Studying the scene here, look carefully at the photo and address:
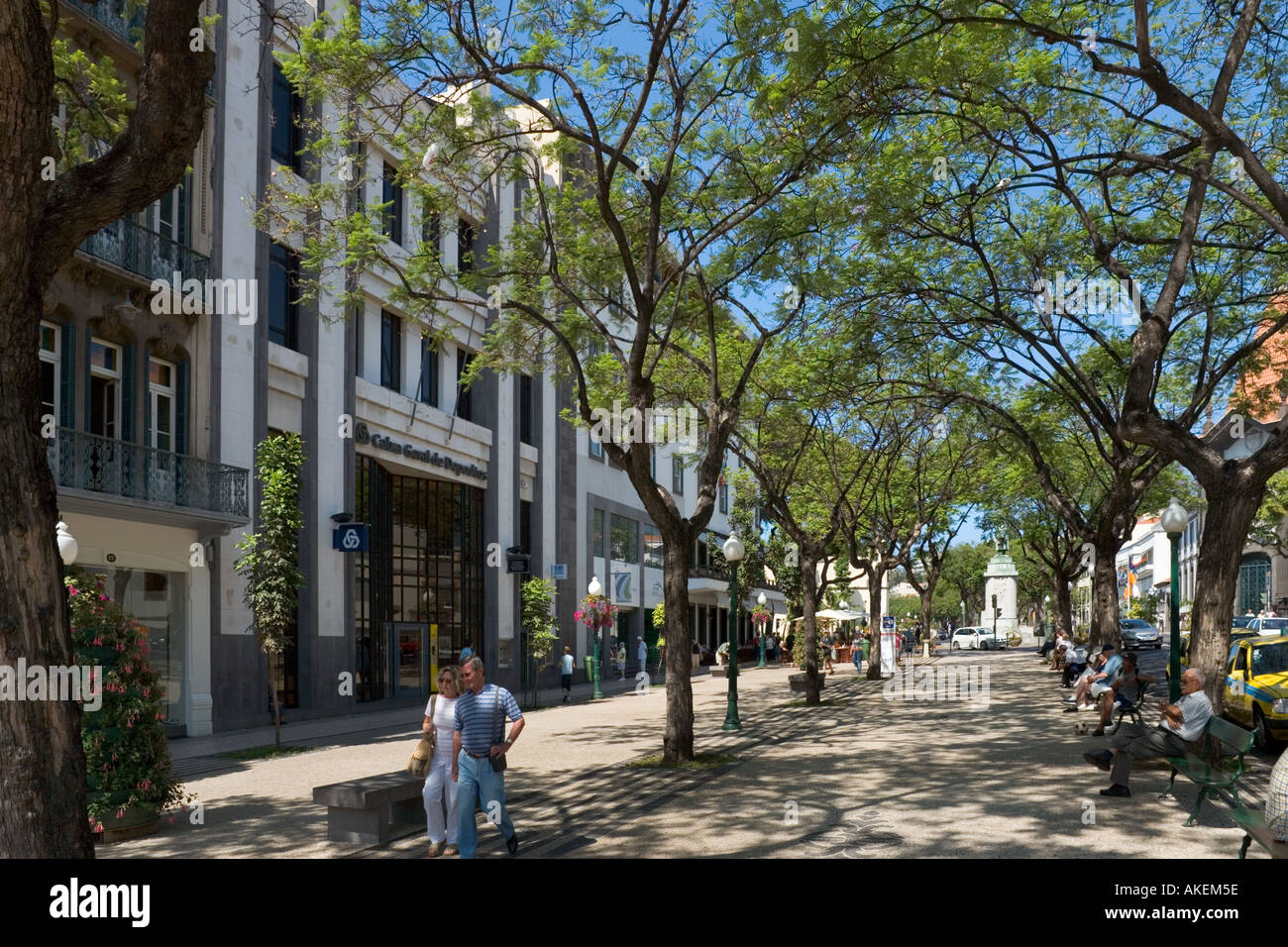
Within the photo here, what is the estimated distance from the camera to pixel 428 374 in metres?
32.4

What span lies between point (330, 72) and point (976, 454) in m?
26.2

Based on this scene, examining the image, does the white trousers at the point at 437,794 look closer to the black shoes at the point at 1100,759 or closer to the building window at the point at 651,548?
the black shoes at the point at 1100,759

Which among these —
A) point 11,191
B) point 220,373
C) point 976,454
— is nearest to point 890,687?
point 976,454

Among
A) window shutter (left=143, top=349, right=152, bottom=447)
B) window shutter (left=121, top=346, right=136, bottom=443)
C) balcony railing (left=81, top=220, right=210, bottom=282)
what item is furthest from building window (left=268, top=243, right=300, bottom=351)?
window shutter (left=121, top=346, right=136, bottom=443)

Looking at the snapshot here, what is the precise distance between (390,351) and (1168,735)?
76.0 ft

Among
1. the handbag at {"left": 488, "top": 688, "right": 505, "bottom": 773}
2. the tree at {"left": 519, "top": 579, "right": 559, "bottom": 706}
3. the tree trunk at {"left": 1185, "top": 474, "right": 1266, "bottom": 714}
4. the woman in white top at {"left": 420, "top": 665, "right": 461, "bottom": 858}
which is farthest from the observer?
the tree at {"left": 519, "top": 579, "right": 559, "bottom": 706}

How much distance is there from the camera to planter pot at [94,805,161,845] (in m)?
10.8

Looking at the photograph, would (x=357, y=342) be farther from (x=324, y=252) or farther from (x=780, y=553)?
(x=780, y=553)

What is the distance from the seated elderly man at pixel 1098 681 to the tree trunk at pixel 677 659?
704cm

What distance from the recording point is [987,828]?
10.1m

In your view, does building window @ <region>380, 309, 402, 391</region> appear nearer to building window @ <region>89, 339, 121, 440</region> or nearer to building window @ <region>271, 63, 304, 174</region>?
building window @ <region>271, 63, 304, 174</region>

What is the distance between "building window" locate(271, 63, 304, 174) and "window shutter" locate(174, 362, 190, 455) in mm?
5839

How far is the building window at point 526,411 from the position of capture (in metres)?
39.3

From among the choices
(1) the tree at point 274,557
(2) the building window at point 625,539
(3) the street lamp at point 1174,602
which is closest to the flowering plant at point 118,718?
(1) the tree at point 274,557
